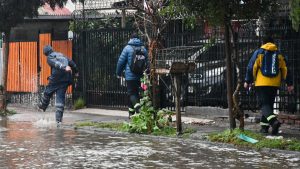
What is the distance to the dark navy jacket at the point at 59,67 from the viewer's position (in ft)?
47.6

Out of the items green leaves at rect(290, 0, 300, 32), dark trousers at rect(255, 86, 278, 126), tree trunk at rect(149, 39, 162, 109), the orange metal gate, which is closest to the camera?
green leaves at rect(290, 0, 300, 32)

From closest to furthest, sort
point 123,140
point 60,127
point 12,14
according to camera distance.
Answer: point 123,140 < point 60,127 < point 12,14

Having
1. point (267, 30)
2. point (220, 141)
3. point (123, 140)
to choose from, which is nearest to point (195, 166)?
point (220, 141)

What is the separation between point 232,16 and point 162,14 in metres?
2.52

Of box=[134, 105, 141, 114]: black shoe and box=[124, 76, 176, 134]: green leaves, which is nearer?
box=[124, 76, 176, 134]: green leaves

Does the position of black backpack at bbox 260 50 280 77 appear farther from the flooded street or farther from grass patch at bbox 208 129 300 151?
the flooded street

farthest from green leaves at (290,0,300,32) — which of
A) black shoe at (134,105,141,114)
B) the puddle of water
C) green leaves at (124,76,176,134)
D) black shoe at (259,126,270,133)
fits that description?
the puddle of water

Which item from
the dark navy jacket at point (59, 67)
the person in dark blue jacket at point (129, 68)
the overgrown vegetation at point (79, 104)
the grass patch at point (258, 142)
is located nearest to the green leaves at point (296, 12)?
the grass patch at point (258, 142)

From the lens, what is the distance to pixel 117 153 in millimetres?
10055

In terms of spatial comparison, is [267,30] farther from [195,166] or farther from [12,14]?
[12,14]

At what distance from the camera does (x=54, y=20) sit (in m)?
24.2

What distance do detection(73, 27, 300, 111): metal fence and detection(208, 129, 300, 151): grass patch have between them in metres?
1.87

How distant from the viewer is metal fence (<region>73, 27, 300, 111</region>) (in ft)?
43.2

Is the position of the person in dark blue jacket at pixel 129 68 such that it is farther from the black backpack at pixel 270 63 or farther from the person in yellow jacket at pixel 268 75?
the black backpack at pixel 270 63
